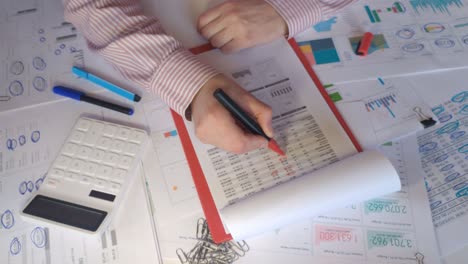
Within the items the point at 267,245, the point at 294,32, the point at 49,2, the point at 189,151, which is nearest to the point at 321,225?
the point at 267,245

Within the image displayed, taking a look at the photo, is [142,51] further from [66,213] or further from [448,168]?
[448,168]

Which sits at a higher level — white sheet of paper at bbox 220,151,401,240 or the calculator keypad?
the calculator keypad

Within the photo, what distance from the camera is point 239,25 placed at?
65 cm

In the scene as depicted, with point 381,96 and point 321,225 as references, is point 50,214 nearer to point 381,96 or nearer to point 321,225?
point 321,225

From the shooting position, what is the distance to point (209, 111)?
54 cm

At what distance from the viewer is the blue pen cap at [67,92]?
617 millimetres

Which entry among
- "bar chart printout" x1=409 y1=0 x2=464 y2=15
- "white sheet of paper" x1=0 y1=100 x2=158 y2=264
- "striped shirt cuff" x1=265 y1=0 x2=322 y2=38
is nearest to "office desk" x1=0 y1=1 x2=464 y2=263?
"white sheet of paper" x1=0 y1=100 x2=158 y2=264

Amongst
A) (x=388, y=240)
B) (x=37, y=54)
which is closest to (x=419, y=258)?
(x=388, y=240)

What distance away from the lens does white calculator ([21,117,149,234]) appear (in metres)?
0.49

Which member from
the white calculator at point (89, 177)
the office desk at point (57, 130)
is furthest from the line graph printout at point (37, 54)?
the white calculator at point (89, 177)

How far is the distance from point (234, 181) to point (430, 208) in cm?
28

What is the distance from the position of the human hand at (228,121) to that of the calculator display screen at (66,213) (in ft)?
0.63

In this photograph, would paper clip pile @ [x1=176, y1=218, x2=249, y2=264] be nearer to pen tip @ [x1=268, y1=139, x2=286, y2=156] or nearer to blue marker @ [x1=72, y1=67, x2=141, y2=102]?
pen tip @ [x1=268, y1=139, x2=286, y2=156]

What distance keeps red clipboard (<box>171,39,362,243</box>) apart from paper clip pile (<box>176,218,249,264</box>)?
10 mm
